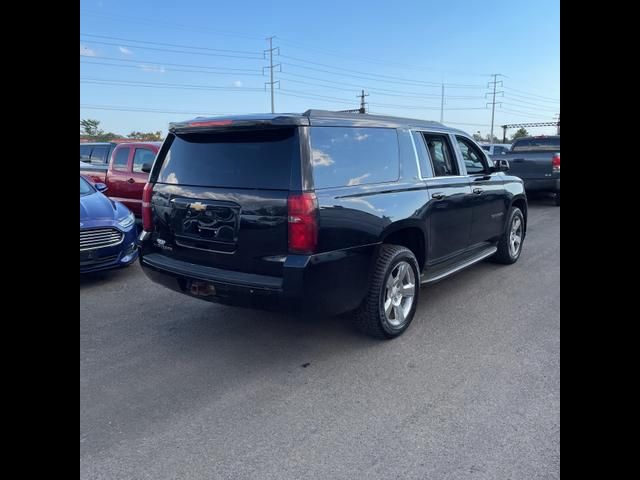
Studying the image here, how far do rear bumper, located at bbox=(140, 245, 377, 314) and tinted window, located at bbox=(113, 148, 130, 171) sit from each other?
22.4 feet

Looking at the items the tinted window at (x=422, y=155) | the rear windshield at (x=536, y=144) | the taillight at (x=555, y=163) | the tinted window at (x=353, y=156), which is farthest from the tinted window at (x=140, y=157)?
the rear windshield at (x=536, y=144)

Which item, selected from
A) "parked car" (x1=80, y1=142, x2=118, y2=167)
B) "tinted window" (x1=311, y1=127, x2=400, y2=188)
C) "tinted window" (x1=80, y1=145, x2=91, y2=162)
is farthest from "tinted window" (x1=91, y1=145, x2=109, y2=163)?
"tinted window" (x1=311, y1=127, x2=400, y2=188)

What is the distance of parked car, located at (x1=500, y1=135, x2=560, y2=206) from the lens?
12.7 m

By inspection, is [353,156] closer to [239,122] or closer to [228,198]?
[239,122]

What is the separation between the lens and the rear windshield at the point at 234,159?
141 inches

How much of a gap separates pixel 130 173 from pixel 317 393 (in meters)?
7.89

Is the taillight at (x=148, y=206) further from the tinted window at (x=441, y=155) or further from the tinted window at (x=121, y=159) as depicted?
the tinted window at (x=121, y=159)

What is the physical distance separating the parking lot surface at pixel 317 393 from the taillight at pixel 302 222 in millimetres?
999

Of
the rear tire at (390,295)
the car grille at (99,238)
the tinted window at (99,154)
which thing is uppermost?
the tinted window at (99,154)

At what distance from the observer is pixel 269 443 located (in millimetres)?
2842
